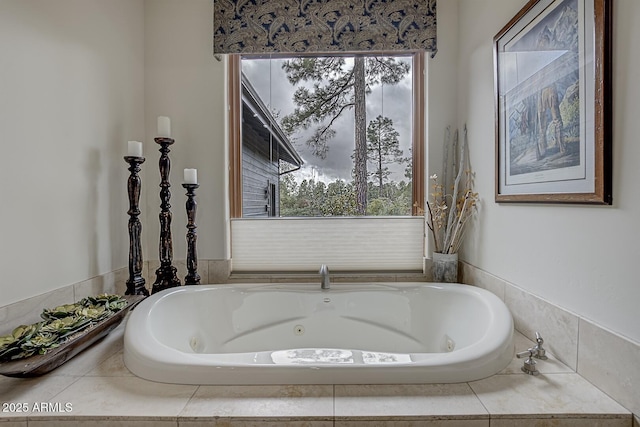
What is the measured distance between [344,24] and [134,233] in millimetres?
1853

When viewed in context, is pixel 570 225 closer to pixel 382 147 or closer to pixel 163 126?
pixel 382 147

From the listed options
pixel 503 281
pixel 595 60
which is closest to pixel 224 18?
pixel 595 60

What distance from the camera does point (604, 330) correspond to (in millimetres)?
1029

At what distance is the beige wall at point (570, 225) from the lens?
946 mm

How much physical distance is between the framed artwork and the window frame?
66cm

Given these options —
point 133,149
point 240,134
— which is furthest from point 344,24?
point 133,149

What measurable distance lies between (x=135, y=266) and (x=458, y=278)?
2.03m

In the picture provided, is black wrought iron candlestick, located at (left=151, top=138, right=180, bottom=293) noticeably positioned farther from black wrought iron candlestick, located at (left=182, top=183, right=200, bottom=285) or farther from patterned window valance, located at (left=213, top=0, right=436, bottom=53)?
patterned window valance, located at (left=213, top=0, right=436, bottom=53)

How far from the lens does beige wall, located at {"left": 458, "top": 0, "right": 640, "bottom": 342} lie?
95 centimetres

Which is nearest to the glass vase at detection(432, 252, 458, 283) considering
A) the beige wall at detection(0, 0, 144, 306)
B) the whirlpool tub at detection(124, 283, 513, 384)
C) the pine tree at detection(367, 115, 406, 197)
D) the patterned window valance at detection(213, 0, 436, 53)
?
the whirlpool tub at detection(124, 283, 513, 384)

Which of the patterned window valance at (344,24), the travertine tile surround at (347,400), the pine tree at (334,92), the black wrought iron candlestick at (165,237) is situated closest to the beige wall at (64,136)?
the black wrought iron candlestick at (165,237)

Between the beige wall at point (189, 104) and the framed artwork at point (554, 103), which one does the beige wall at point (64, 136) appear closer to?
the beige wall at point (189, 104)

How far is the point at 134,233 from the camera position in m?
1.89

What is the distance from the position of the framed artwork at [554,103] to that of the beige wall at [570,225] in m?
0.04
